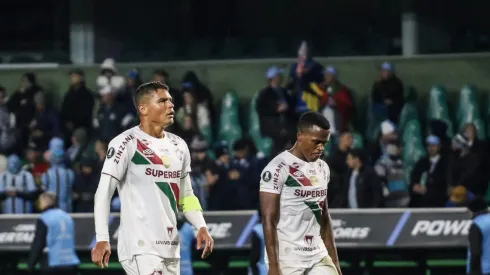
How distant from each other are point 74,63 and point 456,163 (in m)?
8.34

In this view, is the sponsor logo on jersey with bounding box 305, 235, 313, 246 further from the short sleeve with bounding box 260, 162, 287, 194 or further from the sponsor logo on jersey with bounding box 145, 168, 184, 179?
the sponsor logo on jersey with bounding box 145, 168, 184, 179

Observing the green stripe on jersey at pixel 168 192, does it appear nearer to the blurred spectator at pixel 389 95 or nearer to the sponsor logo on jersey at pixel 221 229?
the sponsor logo on jersey at pixel 221 229

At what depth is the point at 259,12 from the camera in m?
22.9

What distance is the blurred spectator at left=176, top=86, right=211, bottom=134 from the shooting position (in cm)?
1855

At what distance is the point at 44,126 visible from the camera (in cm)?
1884

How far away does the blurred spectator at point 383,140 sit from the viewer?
55.9 feet

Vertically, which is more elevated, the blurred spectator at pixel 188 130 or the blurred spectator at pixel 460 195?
the blurred spectator at pixel 188 130

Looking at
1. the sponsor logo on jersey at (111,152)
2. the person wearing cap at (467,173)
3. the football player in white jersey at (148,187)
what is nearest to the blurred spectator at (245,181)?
the person wearing cap at (467,173)

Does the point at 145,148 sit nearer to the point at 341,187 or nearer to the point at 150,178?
the point at 150,178

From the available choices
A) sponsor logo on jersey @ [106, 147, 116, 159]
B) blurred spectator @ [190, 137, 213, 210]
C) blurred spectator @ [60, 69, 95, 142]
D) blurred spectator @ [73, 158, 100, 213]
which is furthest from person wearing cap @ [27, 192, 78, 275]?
sponsor logo on jersey @ [106, 147, 116, 159]

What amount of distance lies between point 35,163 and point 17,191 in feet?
2.37

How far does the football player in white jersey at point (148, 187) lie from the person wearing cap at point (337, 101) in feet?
34.0

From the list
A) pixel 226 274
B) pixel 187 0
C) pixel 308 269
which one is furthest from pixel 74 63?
pixel 308 269

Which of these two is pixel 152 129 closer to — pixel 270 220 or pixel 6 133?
pixel 270 220
